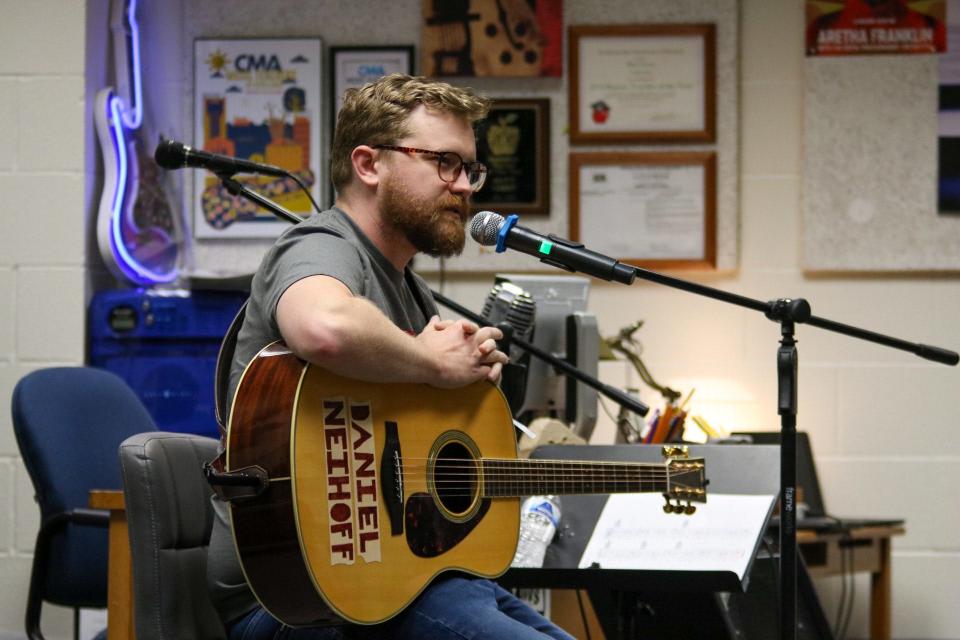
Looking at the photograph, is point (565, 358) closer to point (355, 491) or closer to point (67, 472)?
point (67, 472)

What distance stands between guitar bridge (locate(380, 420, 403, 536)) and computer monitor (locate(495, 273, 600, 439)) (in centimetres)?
124

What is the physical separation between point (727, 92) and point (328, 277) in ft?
8.88

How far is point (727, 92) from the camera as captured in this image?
12.9ft

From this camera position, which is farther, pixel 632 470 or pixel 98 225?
pixel 98 225

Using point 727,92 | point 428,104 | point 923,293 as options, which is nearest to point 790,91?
point 727,92

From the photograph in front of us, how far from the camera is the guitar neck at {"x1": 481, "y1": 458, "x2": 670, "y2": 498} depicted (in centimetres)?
171

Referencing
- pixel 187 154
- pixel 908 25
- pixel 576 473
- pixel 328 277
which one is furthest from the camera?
pixel 908 25

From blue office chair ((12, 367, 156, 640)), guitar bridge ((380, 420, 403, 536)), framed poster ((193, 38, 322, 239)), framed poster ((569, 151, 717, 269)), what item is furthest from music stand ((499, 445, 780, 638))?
framed poster ((193, 38, 322, 239))

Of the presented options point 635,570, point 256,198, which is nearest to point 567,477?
point 635,570

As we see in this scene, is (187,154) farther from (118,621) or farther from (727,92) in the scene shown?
(727,92)

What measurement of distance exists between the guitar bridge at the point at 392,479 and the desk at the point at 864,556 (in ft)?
6.97

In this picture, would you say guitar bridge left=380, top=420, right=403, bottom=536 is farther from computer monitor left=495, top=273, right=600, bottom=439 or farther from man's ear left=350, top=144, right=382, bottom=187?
computer monitor left=495, top=273, right=600, bottom=439

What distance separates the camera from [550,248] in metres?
1.64

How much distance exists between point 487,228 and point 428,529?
1.38 ft
